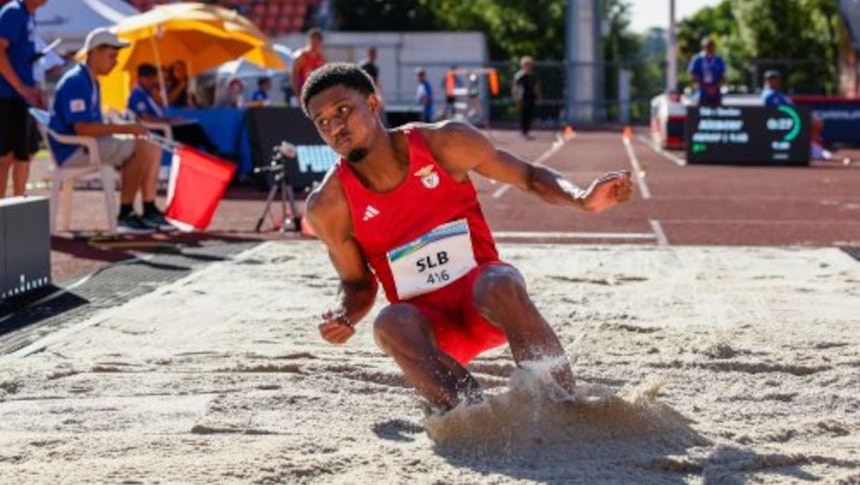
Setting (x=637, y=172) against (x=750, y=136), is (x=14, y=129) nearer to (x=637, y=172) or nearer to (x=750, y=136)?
(x=637, y=172)

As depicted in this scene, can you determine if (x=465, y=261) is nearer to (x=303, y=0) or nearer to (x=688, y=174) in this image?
(x=688, y=174)

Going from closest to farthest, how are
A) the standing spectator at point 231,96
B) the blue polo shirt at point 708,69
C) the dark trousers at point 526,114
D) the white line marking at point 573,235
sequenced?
the white line marking at point 573,235 → the standing spectator at point 231,96 → the blue polo shirt at point 708,69 → the dark trousers at point 526,114

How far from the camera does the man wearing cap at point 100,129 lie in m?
12.7

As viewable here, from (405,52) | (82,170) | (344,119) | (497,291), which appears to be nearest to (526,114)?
(405,52)

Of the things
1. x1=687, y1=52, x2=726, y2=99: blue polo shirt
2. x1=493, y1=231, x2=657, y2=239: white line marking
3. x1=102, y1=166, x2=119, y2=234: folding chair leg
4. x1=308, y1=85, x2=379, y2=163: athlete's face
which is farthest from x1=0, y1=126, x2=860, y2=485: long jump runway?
x1=687, y1=52, x2=726, y2=99: blue polo shirt

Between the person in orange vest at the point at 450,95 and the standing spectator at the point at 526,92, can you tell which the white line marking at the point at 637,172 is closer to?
the standing spectator at the point at 526,92

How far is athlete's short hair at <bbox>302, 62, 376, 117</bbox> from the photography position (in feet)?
17.7

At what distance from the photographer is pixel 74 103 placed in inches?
500

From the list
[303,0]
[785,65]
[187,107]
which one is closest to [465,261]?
[187,107]

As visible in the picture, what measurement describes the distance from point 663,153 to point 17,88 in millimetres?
18034

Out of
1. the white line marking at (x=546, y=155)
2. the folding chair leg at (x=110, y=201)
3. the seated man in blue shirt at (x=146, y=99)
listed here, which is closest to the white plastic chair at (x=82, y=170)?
the folding chair leg at (x=110, y=201)

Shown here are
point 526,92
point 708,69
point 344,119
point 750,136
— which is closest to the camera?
point 344,119

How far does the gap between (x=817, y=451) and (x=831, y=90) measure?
4186 centimetres

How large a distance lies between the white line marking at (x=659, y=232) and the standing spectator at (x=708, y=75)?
1206 cm
